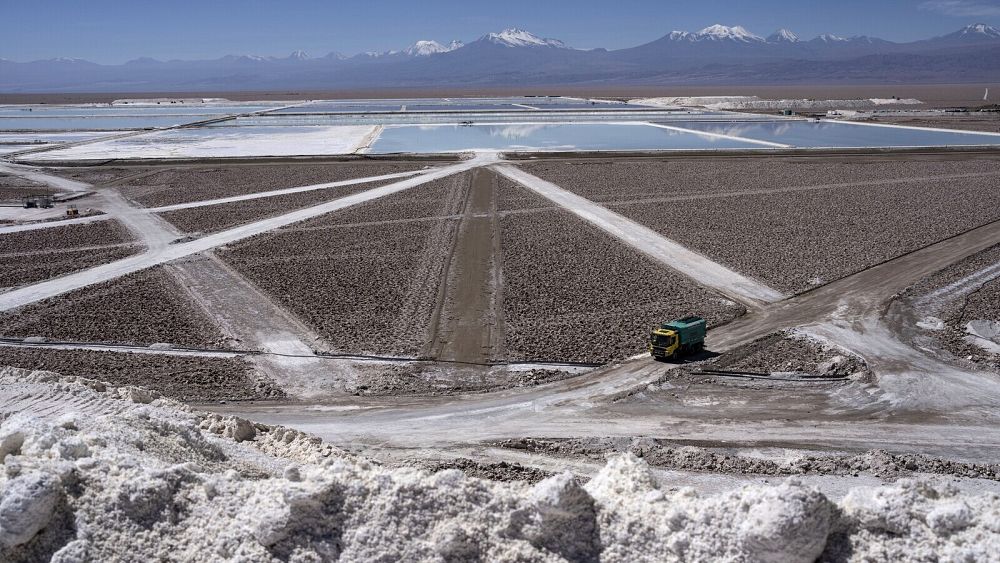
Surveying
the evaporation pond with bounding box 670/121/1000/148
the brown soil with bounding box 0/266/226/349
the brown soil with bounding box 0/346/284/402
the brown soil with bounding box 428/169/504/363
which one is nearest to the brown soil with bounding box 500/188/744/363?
the brown soil with bounding box 428/169/504/363

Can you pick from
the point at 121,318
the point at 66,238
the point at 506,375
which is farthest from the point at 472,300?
the point at 66,238

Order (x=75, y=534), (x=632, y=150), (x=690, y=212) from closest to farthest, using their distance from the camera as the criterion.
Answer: (x=75, y=534) < (x=690, y=212) < (x=632, y=150)

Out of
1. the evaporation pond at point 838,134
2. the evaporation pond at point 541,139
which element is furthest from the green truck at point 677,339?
the evaporation pond at point 838,134

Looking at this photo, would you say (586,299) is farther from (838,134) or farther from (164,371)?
(838,134)

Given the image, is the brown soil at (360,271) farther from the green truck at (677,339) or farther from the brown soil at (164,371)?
the green truck at (677,339)

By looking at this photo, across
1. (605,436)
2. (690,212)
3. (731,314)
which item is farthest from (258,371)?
(690,212)

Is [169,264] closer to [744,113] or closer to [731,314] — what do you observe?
[731,314]
